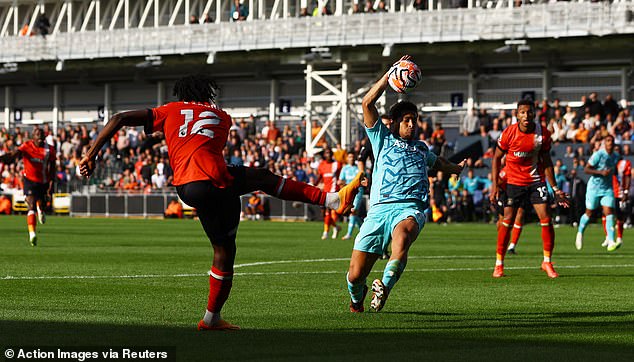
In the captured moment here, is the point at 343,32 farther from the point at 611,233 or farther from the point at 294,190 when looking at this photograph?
the point at 294,190

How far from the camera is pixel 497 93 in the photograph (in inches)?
2317

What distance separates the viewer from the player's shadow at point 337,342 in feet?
29.7

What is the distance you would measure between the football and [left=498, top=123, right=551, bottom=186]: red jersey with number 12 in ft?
21.7

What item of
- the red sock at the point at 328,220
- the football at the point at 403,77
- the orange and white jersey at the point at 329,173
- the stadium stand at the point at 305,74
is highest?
the stadium stand at the point at 305,74

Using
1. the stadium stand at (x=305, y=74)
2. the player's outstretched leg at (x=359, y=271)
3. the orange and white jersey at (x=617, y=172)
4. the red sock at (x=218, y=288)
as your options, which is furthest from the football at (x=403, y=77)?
the stadium stand at (x=305, y=74)

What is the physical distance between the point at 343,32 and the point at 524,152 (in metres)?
37.4

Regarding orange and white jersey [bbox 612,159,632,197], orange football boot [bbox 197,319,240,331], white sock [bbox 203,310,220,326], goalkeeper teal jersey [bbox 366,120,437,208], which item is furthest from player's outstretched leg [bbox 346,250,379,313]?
orange and white jersey [bbox 612,159,632,197]

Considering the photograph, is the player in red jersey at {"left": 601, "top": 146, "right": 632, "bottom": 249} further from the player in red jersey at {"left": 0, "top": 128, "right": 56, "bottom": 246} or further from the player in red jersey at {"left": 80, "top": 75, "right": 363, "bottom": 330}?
the player in red jersey at {"left": 80, "top": 75, "right": 363, "bottom": 330}

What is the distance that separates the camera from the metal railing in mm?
50000

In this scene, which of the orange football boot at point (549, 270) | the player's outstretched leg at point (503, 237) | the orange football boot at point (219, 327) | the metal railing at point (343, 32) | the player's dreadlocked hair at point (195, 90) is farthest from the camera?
the metal railing at point (343, 32)

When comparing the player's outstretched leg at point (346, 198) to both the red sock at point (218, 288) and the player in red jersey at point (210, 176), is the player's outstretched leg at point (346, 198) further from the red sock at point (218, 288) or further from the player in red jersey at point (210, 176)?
the red sock at point (218, 288)

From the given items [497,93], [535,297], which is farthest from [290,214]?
[535,297]

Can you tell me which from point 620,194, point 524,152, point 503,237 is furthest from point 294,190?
point 620,194

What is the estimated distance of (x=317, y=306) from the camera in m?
12.7
